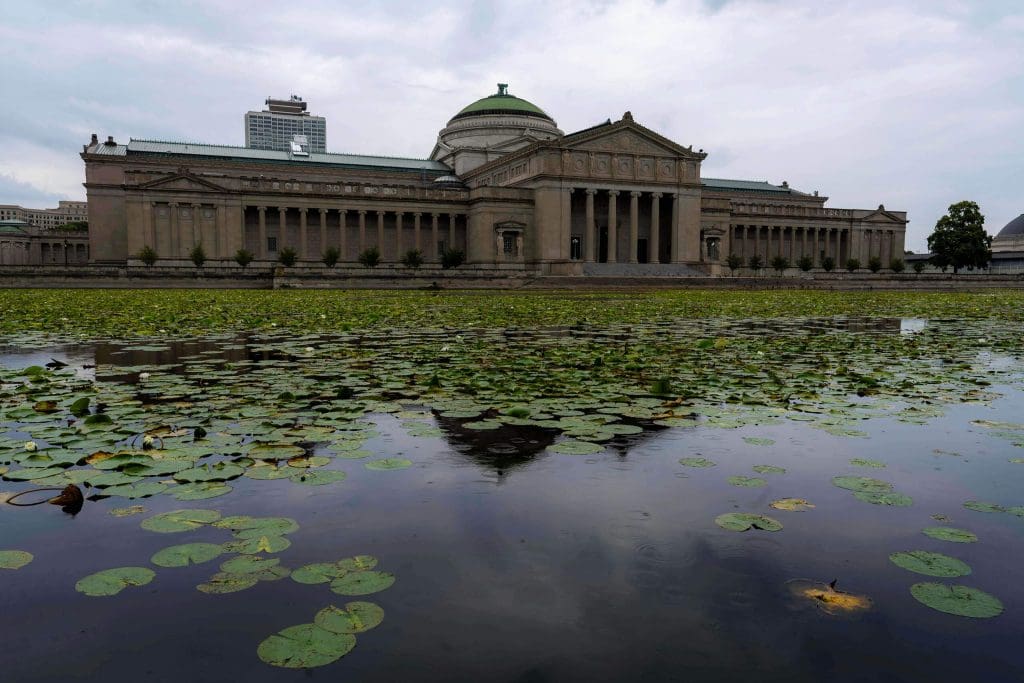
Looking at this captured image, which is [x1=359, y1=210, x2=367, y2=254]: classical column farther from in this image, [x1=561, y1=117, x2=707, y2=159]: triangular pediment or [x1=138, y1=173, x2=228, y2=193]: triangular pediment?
[x1=561, y1=117, x2=707, y2=159]: triangular pediment

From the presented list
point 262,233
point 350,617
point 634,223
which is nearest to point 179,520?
point 350,617

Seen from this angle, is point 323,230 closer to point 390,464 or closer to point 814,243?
point 814,243

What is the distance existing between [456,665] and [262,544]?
142cm

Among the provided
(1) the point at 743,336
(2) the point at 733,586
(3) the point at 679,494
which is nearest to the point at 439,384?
(3) the point at 679,494

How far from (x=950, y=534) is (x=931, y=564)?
491 millimetres

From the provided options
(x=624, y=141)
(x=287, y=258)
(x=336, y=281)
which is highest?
(x=624, y=141)

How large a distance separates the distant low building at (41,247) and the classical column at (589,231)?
58.5m

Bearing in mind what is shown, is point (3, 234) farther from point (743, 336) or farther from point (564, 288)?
point (743, 336)

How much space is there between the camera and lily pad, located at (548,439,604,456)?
5188 mm

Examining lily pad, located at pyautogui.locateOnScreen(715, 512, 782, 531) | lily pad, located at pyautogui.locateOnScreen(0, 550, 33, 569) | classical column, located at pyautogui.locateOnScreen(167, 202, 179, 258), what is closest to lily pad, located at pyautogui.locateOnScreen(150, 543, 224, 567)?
lily pad, located at pyautogui.locateOnScreen(0, 550, 33, 569)

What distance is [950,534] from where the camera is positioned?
142 inches

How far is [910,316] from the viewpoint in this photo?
Answer: 22219 millimetres

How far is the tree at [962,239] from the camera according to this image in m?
86.6

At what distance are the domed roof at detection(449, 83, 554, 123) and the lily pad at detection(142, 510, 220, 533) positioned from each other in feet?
286
